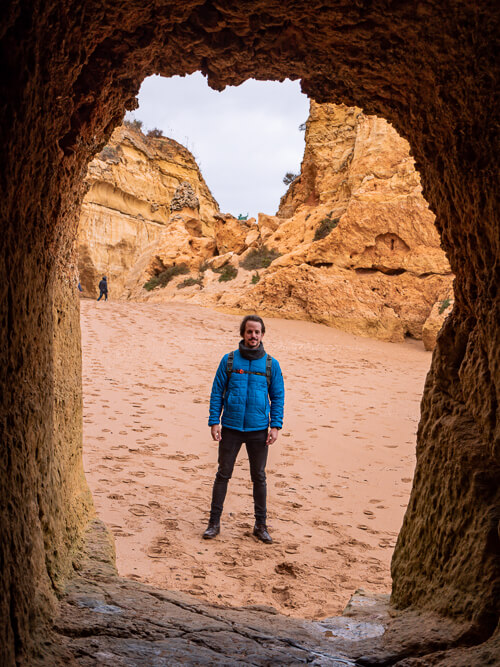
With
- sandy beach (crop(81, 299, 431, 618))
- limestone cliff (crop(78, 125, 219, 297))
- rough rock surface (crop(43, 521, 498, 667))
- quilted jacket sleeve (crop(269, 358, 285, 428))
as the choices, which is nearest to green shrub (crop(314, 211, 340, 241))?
sandy beach (crop(81, 299, 431, 618))

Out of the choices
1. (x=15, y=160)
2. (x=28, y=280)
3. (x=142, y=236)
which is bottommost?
(x=28, y=280)

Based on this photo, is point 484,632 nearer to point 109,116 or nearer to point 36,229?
point 36,229

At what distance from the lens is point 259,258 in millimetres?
18969

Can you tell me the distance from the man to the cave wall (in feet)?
3.95

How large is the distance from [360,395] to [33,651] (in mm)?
7789

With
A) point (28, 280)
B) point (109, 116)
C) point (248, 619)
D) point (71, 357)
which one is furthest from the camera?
point (71, 357)

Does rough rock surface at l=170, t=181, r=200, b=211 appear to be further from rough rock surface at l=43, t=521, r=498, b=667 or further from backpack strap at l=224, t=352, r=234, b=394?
rough rock surface at l=43, t=521, r=498, b=667

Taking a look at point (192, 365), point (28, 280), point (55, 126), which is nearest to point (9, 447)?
point (28, 280)

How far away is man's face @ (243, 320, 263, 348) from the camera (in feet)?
12.7

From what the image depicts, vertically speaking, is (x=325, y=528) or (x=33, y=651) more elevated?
(x=33, y=651)

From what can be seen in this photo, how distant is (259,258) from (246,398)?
1544cm

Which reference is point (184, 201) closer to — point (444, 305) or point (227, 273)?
point (227, 273)

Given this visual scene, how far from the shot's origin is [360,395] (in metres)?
9.14

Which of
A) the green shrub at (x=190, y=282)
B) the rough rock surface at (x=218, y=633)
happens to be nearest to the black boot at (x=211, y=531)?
the rough rock surface at (x=218, y=633)
